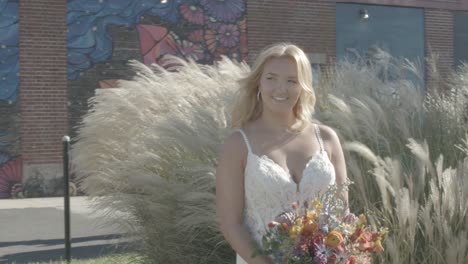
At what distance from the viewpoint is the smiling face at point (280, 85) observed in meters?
3.61

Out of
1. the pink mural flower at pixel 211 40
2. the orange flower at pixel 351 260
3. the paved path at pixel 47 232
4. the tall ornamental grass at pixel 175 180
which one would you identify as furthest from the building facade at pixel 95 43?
the orange flower at pixel 351 260

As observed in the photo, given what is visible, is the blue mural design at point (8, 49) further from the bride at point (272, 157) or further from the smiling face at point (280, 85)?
the smiling face at point (280, 85)

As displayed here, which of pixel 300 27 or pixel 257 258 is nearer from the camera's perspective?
pixel 257 258

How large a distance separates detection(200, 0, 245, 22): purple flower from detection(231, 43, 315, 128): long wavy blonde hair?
15194mm

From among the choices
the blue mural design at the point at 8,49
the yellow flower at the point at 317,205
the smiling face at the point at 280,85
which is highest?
the blue mural design at the point at 8,49

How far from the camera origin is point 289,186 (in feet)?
11.6

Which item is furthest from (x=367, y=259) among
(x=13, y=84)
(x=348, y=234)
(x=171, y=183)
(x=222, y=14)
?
(x=222, y=14)

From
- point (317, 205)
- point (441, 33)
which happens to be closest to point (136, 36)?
point (441, 33)

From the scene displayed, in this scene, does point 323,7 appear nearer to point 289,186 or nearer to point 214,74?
point 214,74

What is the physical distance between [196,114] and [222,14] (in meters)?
13.0

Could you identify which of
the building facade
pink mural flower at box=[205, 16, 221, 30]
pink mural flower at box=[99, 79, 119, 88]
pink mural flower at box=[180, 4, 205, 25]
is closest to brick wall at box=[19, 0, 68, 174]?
the building facade

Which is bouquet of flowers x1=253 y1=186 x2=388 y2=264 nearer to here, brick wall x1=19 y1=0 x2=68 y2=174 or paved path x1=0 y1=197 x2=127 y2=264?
paved path x1=0 y1=197 x2=127 y2=264

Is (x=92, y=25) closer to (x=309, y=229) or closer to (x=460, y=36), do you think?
(x=460, y=36)

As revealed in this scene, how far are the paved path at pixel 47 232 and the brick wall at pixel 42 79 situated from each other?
1290 millimetres
